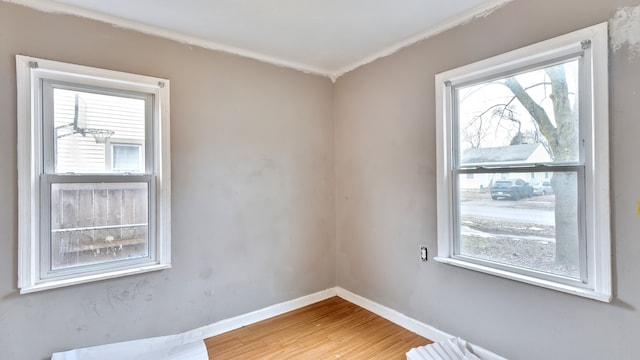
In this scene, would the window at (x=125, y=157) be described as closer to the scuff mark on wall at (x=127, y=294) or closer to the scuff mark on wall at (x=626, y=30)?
the scuff mark on wall at (x=127, y=294)

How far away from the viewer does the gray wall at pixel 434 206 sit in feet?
5.32

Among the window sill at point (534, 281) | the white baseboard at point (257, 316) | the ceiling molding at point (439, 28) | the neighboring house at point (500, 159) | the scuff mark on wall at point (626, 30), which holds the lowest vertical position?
the white baseboard at point (257, 316)

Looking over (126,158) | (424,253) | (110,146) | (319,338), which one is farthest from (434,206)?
(110,146)

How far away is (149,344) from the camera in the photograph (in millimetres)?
2299

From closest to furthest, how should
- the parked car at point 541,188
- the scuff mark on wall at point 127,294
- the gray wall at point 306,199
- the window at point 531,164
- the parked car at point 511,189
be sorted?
the window at point 531,164 < the gray wall at point 306,199 < the parked car at point 541,188 < the parked car at point 511,189 < the scuff mark on wall at point 127,294

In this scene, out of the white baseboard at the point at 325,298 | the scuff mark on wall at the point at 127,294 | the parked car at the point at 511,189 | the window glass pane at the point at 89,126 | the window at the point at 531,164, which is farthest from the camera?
the white baseboard at the point at 325,298

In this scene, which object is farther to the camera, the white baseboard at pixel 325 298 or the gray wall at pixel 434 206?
the white baseboard at pixel 325 298

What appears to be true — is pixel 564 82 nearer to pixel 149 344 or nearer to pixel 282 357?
pixel 282 357

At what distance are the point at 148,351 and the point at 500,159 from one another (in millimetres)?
2907

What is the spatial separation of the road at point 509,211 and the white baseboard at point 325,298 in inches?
37.5

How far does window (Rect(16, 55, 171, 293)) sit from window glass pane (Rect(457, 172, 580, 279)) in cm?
237

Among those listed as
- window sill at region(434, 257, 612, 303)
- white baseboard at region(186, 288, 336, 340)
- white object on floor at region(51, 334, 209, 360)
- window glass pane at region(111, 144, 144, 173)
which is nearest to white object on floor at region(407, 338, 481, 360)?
window sill at region(434, 257, 612, 303)

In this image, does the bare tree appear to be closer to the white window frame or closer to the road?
the road

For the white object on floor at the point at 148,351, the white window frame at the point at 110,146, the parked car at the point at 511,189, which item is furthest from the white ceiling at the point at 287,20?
the white object on floor at the point at 148,351
